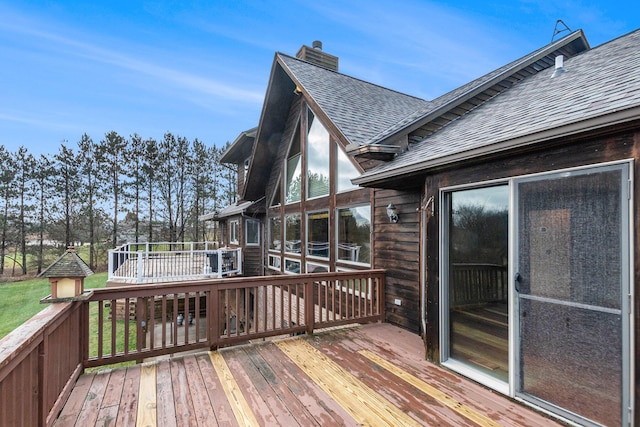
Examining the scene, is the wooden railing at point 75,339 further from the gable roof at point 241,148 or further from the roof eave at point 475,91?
the gable roof at point 241,148

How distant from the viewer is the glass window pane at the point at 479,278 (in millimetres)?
2742

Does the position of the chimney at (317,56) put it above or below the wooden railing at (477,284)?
above

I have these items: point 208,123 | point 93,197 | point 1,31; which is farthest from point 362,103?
point 208,123

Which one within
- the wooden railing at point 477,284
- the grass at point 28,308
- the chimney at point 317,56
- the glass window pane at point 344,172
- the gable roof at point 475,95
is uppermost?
the chimney at point 317,56

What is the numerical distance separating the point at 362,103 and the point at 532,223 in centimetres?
534

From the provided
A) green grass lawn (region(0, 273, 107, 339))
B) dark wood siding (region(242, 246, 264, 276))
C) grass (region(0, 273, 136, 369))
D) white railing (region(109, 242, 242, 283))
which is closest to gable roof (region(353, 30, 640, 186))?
dark wood siding (region(242, 246, 264, 276))

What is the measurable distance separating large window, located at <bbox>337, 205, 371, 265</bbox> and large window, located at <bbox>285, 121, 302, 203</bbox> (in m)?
2.08

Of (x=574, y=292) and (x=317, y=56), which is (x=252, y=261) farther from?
(x=574, y=292)

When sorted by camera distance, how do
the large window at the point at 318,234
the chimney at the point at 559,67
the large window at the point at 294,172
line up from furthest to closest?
the large window at the point at 294,172, the large window at the point at 318,234, the chimney at the point at 559,67

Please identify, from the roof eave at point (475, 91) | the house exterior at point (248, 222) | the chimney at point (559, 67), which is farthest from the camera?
the house exterior at point (248, 222)

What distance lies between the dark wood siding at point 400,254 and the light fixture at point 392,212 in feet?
0.15

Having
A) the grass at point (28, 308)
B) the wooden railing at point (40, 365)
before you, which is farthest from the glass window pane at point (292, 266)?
the wooden railing at point (40, 365)

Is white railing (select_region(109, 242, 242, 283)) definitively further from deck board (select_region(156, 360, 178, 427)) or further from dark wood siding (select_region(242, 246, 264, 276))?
Result: deck board (select_region(156, 360, 178, 427))

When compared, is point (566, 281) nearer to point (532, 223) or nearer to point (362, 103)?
point (532, 223)
